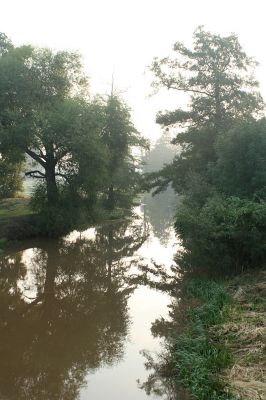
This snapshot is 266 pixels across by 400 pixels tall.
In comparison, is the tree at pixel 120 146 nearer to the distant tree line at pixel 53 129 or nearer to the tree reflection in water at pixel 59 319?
the distant tree line at pixel 53 129

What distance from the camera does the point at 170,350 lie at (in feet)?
32.0

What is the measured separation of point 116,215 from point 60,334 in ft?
94.6

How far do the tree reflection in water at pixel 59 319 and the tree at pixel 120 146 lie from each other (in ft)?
58.3

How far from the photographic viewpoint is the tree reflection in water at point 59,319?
849 centimetres

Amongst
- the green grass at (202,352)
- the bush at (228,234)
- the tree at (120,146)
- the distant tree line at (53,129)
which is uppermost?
the tree at (120,146)

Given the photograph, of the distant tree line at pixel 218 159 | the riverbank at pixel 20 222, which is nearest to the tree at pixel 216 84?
the distant tree line at pixel 218 159

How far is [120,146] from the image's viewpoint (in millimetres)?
40375

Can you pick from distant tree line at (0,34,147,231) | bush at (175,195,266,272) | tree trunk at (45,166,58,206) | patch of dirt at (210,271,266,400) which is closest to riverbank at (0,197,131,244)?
distant tree line at (0,34,147,231)

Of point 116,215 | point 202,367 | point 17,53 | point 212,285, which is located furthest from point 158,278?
point 116,215

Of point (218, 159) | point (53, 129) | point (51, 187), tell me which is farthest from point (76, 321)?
point (51, 187)

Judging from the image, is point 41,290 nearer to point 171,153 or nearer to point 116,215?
point 116,215

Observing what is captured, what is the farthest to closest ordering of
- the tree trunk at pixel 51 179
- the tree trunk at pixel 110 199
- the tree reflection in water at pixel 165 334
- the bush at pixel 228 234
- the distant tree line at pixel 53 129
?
the tree trunk at pixel 110 199 → the tree trunk at pixel 51 179 → the distant tree line at pixel 53 129 → the bush at pixel 228 234 → the tree reflection in water at pixel 165 334

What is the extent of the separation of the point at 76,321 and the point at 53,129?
15.6 m

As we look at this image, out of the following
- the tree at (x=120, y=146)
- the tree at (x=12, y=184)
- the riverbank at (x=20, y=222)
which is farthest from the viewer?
the tree at (x=120, y=146)
